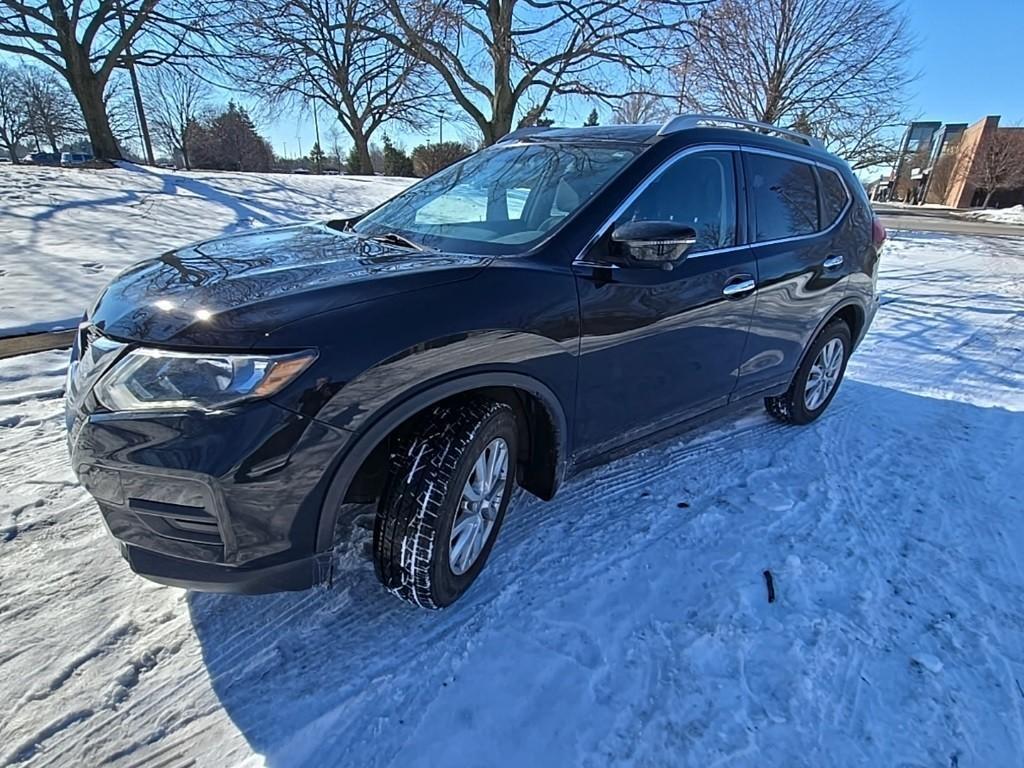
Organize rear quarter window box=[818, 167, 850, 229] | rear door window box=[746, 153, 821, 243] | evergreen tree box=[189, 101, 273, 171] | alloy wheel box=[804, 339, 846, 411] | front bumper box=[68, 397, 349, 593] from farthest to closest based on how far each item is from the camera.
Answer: evergreen tree box=[189, 101, 273, 171] < alloy wheel box=[804, 339, 846, 411] < rear quarter window box=[818, 167, 850, 229] < rear door window box=[746, 153, 821, 243] < front bumper box=[68, 397, 349, 593]

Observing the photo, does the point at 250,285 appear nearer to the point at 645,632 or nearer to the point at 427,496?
the point at 427,496

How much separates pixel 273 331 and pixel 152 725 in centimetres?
125

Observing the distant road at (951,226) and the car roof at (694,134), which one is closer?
the car roof at (694,134)

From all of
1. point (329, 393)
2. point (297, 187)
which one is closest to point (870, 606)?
point (329, 393)

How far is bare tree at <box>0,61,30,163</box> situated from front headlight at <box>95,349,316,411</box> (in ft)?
234

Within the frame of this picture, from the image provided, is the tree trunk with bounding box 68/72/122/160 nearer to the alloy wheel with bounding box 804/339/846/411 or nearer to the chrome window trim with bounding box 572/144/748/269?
the chrome window trim with bounding box 572/144/748/269

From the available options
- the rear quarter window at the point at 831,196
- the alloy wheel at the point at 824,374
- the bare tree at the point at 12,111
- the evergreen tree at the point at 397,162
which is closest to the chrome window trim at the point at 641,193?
the rear quarter window at the point at 831,196

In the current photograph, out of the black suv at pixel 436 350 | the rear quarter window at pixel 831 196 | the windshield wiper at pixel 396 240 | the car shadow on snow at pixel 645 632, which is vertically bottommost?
the car shadow on snow at pixel 645 632

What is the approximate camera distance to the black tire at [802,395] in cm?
371

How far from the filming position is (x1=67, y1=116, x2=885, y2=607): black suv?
63.1 inches

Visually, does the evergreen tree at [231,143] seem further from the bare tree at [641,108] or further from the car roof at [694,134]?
the car roof at [694,134]

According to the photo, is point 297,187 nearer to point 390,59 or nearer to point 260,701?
point 390,59

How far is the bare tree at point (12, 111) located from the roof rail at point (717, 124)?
71236 mm

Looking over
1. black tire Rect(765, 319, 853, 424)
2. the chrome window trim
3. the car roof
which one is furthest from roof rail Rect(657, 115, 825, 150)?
black tire Rect(765, 319, 853, 424)
